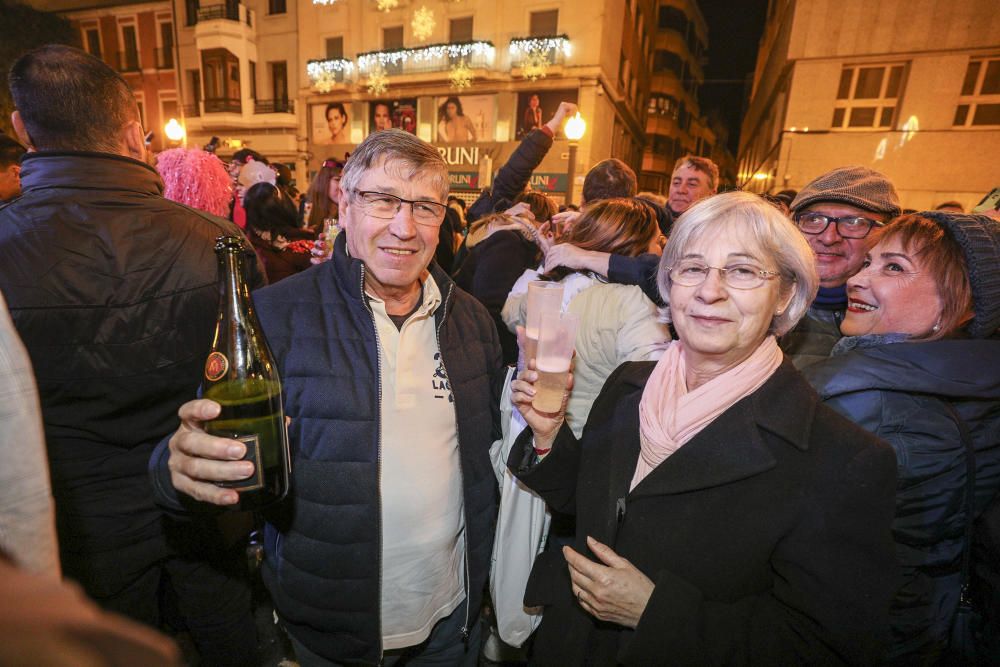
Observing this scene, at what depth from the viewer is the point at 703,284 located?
1.50 m

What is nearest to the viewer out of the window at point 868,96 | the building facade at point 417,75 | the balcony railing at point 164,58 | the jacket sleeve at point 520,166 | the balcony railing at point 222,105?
the jacket sleeve at point 520,166

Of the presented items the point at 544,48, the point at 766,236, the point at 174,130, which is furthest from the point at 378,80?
the point at 766,236

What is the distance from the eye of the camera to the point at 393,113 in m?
24.0

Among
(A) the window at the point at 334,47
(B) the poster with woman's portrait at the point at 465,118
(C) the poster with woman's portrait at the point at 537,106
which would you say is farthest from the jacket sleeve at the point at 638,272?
(A) the window at the point at 334,47

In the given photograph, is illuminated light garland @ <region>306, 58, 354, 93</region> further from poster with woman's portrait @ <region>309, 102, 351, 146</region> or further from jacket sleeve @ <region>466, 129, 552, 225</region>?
jacket sleeve @ <region>466, 129, 552, 225</region>

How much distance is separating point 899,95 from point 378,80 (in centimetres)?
2221

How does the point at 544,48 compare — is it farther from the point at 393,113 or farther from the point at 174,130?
the point at 174,130

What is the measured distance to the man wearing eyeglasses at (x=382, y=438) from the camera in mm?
1630

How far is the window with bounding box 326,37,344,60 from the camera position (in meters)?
24.5

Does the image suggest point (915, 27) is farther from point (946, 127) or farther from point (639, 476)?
point (639, 476)

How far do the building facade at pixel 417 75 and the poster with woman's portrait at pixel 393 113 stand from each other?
2.4 inches

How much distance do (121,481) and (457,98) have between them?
24.2m

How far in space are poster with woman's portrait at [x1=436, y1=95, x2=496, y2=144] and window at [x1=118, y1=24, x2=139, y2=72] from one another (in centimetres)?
2137

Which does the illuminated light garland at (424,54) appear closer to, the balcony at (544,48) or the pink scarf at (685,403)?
the balcony at (544,48)
